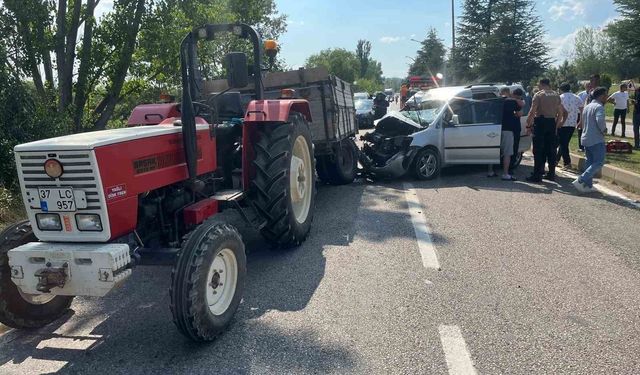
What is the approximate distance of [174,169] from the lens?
14.2 ft

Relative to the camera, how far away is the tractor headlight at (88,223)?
357 cm

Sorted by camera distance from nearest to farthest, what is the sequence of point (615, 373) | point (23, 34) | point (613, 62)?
point (615, 373) → point (23, 34) → point (613, 62)

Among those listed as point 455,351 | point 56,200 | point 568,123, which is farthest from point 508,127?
point 56,200

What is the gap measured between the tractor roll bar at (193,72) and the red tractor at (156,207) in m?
0.01

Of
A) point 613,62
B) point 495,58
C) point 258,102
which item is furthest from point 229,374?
point 613,62

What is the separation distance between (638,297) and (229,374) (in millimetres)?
3621

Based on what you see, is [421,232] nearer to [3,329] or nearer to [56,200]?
[56,200]

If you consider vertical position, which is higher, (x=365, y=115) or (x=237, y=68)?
(x=237, y=68)

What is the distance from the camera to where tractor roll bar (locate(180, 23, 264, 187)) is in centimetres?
429

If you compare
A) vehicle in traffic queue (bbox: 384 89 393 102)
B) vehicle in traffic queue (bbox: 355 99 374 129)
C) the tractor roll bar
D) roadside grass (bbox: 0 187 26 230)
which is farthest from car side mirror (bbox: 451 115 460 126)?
vehicle in traffic queue (bbox: 384 89 393 102)

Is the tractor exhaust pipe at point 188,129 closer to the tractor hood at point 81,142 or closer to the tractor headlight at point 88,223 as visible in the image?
the tractor hood at point 81,142

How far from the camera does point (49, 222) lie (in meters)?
3.66

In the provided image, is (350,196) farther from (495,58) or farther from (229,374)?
(495,58)

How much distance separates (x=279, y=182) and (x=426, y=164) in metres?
5.56
